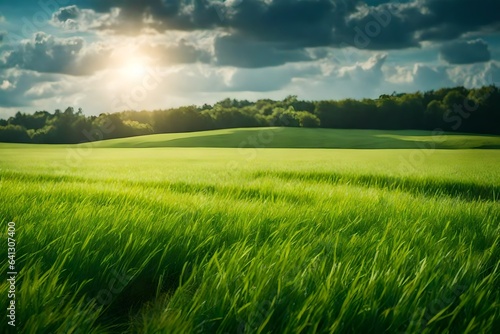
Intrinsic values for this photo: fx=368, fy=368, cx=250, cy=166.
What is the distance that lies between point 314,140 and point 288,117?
58.5ft

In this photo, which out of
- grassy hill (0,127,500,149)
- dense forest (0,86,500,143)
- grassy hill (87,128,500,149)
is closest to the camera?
grassy hill (0,127,500,149)

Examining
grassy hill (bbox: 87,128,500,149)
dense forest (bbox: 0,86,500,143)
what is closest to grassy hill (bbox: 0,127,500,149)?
grassy hill (bbox: 87,128,500,149)

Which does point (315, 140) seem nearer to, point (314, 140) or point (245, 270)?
point (314, 140)

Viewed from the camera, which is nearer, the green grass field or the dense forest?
the green grass field

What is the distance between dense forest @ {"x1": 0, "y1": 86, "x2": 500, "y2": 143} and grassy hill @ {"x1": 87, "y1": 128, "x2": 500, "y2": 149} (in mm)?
1648

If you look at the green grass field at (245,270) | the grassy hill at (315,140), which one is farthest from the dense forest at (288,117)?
the green grass field at (245,270)

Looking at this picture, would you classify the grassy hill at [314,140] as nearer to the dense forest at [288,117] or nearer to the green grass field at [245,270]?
the dense forest at [288,117]

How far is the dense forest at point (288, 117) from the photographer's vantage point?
33.3m

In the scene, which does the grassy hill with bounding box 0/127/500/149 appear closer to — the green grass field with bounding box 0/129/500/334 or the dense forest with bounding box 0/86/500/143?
the dense forest with bounding box 0/86/500/143

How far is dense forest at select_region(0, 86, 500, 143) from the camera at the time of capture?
33.3 meters

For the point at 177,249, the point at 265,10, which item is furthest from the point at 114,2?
the point at 265,10

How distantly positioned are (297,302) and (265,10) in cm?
1700

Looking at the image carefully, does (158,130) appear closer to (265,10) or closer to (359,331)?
(265,10)

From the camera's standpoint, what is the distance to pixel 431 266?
1.84m
